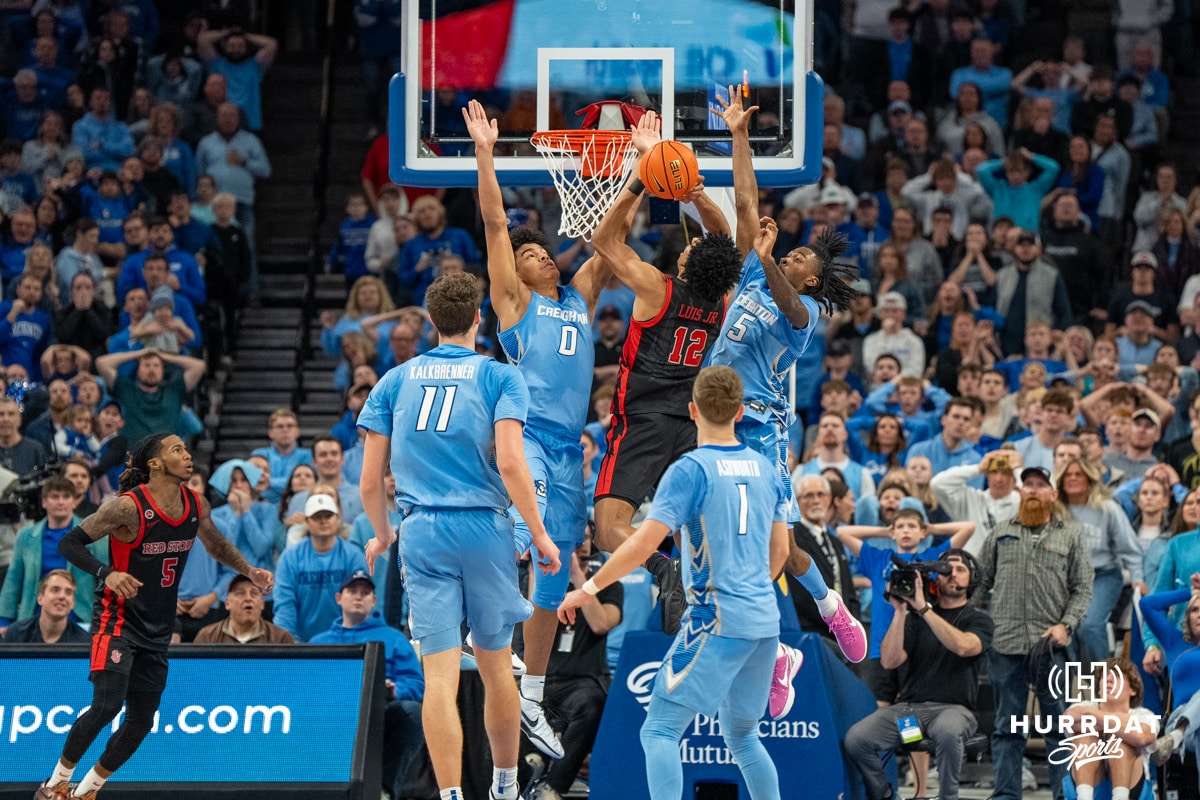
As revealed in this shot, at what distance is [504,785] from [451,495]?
1.50 metres

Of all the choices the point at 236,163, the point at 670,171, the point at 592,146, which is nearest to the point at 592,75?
the point at 592,146

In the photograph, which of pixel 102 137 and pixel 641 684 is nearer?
pixel 641 684

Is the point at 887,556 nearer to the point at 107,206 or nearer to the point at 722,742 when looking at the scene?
the point at 722,742

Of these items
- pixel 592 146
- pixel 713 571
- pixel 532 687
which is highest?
pixel 592 146

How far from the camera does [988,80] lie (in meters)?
19.7

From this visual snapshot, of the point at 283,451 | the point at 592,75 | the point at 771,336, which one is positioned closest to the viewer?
the point at 771,336

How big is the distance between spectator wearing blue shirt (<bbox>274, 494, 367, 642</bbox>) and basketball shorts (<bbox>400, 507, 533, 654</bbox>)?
4.18 meters

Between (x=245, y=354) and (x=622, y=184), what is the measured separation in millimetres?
9325

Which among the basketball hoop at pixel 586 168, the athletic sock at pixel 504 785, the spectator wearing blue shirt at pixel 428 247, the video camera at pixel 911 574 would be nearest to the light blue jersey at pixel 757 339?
the basketball hoop at pixel 586 168

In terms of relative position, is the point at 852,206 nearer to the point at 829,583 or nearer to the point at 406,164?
the point at 829,583

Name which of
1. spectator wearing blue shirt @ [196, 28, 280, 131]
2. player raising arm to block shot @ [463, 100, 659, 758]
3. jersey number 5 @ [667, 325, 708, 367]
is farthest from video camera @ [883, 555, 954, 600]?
spectator wearing blue shirt @ [196, 28, 280, 131]

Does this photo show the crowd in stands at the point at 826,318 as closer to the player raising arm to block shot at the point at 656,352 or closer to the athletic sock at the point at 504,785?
the player raising arm to block shot at the point at 656,352

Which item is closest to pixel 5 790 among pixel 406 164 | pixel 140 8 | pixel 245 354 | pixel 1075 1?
pixel 406 164

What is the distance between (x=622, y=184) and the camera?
10.4 m
